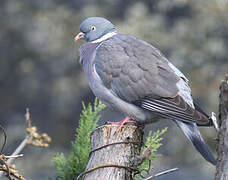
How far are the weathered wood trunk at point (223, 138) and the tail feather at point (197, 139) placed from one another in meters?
0.65

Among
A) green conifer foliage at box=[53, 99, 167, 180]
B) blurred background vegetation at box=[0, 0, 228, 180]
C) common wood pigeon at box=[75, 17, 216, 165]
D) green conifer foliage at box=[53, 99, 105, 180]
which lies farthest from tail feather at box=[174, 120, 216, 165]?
blurred background vegetation at box=[0, 0, 228, 180]

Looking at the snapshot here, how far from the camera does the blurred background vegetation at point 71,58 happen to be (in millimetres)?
7184

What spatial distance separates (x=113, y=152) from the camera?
2543mm

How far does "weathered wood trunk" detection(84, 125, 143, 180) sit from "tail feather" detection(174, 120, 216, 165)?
1.41ft

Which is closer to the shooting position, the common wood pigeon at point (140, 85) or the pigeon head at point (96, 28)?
the common wood pigeon at point (140, 85)

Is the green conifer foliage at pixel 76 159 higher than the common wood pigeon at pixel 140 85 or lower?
lower

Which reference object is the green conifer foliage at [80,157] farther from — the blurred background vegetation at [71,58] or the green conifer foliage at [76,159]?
the blurred background vegetation at [71,58]

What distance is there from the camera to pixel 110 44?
11.8ft

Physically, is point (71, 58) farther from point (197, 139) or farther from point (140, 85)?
point (197, 139)

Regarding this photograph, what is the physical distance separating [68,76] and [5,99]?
124cm

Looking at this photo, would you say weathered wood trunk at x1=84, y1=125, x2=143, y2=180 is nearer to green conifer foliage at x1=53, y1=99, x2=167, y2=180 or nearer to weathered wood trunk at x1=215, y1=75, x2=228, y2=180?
green conifer foliage at x1=53, y1=99, x2=167, y2=180

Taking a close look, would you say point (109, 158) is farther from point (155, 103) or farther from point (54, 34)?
point (54, 34)

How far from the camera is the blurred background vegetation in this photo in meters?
7.18

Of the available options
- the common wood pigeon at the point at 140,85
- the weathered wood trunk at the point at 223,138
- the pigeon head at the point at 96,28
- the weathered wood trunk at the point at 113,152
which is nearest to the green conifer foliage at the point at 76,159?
the weathered wood trunk at the point at 113,152
